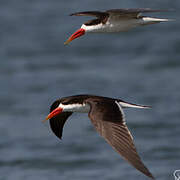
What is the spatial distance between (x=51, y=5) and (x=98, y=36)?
2.62 m

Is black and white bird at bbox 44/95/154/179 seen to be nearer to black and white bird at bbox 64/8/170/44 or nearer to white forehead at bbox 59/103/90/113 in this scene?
white forehead at bbox 59/103/90/113

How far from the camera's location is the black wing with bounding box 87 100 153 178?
758cm

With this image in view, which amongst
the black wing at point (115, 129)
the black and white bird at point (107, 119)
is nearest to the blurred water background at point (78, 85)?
the black and white bird at point (107, 119)

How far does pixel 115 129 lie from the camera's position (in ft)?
26.5

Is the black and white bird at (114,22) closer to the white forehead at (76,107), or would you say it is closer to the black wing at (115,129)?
the white forehead at (76,107)

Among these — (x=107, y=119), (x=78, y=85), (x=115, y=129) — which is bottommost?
(x=115, y=129)

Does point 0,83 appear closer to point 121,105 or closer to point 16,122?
point 16,122

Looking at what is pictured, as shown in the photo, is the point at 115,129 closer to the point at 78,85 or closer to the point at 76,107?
the point at 76,107

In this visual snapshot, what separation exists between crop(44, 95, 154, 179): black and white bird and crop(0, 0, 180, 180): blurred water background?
288 cm

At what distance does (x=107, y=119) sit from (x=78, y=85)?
8660 millimetres

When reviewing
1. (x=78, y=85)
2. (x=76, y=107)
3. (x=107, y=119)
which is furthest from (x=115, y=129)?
(x=78, y=85)

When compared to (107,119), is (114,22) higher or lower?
higher

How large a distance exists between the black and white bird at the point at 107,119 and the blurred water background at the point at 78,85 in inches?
113

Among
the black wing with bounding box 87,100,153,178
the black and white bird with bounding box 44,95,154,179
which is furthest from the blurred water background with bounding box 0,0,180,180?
the black wing with bounding box 87,100,153,178
